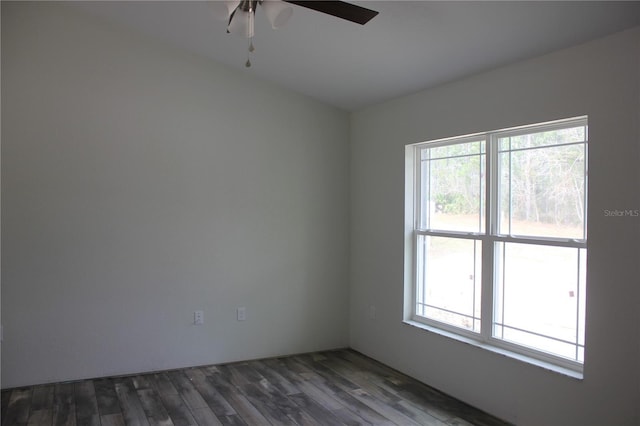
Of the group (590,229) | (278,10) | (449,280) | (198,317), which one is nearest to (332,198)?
(449,280)

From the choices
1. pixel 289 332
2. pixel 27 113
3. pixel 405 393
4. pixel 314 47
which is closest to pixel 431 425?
pixel 405 393

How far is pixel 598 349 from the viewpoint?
101 inches

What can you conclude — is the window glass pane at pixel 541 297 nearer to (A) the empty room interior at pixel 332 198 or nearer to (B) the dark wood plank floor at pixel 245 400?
(A) the empty room interior at pixel 332 198

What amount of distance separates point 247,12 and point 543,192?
204 centimetres

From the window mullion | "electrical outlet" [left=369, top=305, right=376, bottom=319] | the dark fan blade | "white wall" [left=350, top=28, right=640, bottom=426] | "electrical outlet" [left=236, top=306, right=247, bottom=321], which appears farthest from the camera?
"electrical outlet" [left=369, top=305, right=376, bottom=319]

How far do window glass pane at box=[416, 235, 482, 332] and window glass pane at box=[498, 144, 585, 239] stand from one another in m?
0.40

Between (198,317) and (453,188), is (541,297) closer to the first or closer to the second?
(453,188)

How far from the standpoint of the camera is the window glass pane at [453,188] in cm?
346

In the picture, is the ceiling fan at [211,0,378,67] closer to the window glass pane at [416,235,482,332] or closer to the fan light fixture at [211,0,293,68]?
the fan light fixture at [211,0,293,68]

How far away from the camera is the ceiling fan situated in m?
2.12

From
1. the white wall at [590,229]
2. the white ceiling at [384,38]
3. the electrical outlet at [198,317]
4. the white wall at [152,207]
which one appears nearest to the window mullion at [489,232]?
the white wall at [590,229]

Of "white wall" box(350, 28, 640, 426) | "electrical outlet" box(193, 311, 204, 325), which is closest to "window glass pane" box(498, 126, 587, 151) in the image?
"white wall" box(350, 28, 640, 426)

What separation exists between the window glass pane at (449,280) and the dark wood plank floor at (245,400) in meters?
0.58

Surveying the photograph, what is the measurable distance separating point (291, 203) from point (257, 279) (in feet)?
2.55
